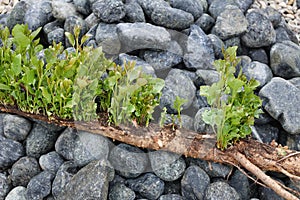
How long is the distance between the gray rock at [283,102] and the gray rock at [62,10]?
4.72ft

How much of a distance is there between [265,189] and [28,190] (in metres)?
1.35

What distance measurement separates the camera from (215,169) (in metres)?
2.23

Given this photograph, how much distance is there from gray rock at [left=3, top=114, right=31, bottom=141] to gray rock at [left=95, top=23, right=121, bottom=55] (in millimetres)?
689

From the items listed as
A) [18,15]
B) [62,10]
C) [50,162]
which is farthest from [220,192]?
[18,15]

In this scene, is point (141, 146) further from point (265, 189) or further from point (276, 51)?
point (276, 51)

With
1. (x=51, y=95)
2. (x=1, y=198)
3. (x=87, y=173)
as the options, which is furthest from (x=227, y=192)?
(x=1, y=198)

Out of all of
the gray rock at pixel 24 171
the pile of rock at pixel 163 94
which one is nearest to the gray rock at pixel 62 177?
the pile of rock at pixel 163 94

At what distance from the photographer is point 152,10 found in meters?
2.70

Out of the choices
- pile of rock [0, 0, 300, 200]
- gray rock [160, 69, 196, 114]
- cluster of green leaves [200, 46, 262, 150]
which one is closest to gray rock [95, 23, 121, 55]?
pile of rock [0, 0, 300, 200]

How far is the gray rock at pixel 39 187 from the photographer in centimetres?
221

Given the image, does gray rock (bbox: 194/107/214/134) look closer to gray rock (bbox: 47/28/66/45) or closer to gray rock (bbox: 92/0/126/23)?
gray rock (bbox: 92/0/126/23)

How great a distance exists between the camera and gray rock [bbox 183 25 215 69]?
8.48 feet

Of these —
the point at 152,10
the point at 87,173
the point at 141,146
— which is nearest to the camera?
the point at 87,173

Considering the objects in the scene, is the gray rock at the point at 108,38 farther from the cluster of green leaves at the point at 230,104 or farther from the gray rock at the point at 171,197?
the gray rock at the point at 171,197
